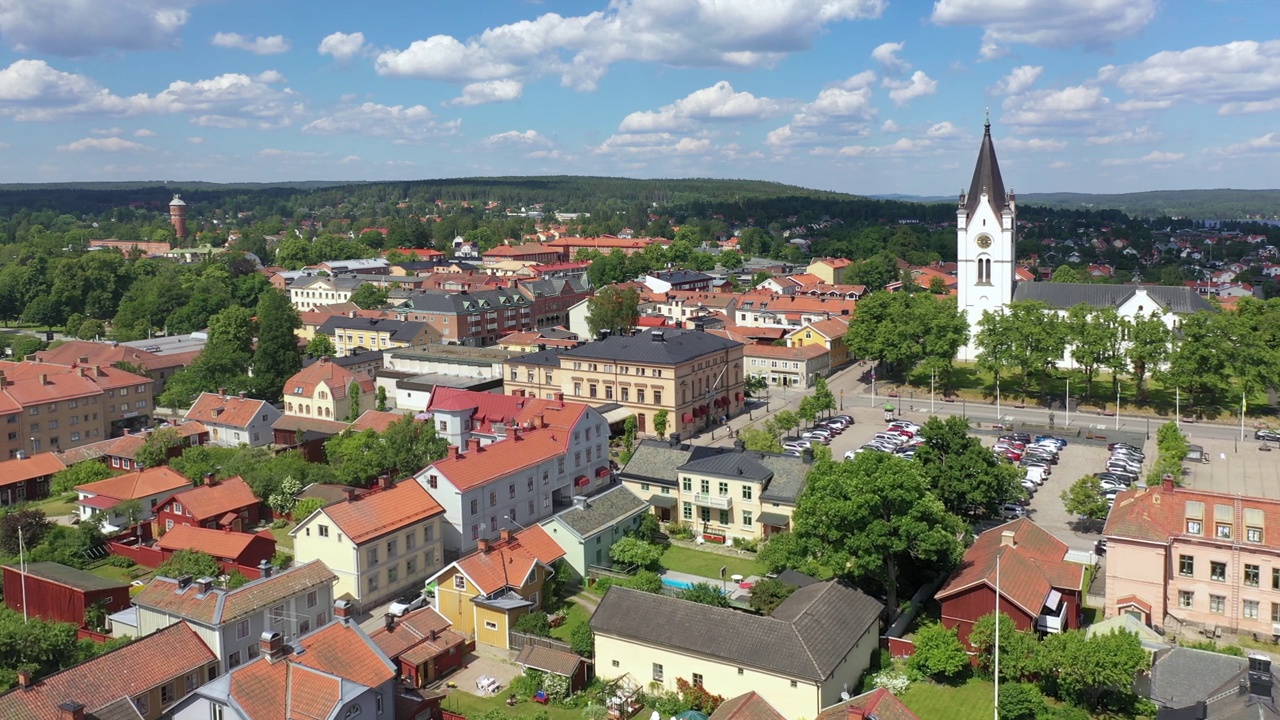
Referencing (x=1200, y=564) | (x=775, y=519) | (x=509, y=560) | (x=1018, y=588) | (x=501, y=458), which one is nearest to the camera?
(x=1018, y=588)

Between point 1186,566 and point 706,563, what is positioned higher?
point 1186,566

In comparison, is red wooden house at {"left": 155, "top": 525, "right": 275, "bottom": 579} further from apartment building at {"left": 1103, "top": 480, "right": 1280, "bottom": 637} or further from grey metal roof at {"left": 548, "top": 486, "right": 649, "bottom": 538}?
apartment building at {"left": 1103, "top": 480, "right": 1280, "bottom": 637}

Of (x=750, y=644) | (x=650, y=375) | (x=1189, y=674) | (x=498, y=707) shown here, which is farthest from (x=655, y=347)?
(x=1189, y=674)

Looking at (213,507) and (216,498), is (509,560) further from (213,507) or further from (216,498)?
(216,498)

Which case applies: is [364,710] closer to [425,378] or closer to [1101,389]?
[425,378]

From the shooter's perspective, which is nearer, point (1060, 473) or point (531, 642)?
point (531, 642)

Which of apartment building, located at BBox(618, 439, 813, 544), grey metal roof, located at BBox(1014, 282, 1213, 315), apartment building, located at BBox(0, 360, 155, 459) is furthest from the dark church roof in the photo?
apartment building, located at BBox(0, 360, 155, 459)
